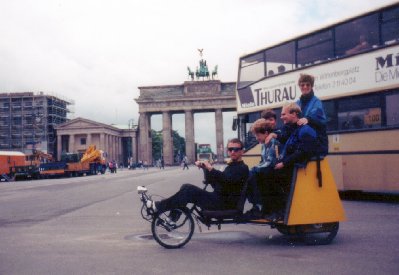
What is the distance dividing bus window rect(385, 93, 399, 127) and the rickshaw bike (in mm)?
5592

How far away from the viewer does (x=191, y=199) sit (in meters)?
6.38

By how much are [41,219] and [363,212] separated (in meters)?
6.40

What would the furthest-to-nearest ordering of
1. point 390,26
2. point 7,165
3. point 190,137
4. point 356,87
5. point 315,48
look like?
point 190,137
point 7,165
point 315,48
point 356,87
point 390,26

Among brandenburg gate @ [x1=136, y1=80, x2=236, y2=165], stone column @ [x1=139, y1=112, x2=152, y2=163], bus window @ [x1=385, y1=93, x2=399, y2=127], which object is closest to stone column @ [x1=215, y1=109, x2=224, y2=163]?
brandenburg gate @ [x1=136, y1=80, x2=236, y2=165]

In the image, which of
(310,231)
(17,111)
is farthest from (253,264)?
(17,111)

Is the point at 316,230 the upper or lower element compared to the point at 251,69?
lower

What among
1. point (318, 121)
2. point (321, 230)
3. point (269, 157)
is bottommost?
point (321, 230)

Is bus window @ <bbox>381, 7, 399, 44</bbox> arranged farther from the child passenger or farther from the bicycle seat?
the bicycle seat

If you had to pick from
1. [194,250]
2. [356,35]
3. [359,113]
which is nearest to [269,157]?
[194,250]

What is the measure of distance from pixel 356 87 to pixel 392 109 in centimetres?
114

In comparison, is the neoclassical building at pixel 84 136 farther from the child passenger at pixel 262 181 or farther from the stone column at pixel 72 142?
the child passenger at pixel 262 181

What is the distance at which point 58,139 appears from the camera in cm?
10369

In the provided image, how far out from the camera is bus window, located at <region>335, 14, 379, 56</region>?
11914mm

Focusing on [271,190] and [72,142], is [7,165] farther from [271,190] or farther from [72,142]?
[72,142]
